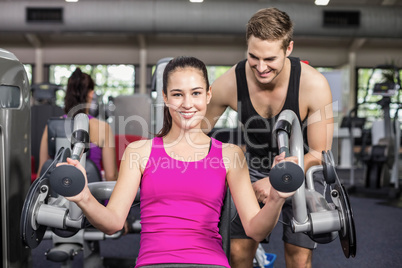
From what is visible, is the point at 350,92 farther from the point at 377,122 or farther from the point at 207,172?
the point at 207,172

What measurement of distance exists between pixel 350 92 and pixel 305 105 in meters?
9.21

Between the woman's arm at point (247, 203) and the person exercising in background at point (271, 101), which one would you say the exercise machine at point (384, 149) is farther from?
the woman's arm at point (247, 203)

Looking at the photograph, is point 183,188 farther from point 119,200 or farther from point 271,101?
point 271,101

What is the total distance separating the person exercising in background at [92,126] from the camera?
91.4 inches

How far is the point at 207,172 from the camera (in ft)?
3.85

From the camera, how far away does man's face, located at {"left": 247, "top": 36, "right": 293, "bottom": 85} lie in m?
1.42

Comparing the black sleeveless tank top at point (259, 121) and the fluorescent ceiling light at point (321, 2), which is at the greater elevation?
the fluorescent ceiling light at point (321, 2)

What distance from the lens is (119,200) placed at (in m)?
1.12

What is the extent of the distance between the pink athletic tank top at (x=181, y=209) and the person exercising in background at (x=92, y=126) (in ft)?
3.86

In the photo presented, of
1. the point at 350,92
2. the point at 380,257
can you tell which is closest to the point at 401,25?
the point at 350,92

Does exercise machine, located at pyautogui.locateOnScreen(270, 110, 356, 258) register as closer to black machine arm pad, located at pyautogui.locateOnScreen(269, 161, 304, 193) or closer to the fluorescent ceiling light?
black machine arm pad, located at pyautogui.locateOnScreen(269, 161, 304, 193)

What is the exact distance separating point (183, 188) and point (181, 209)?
57mm

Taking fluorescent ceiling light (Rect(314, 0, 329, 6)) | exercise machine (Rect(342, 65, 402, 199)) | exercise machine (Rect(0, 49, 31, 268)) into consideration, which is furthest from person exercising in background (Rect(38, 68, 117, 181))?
fluorescent ceiling light (Rect(314, 0, 329, 6))

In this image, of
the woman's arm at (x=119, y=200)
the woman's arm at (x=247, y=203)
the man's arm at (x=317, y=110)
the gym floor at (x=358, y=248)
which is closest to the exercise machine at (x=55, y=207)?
the woman's arm at (x=119, y=200)
